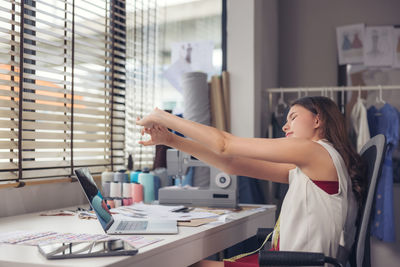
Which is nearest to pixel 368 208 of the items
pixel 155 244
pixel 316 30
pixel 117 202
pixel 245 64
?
pixel 155 244

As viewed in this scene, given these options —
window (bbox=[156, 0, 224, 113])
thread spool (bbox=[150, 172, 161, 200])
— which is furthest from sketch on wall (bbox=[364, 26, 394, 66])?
thread spool (bbox=[150, 172, 161, 200])

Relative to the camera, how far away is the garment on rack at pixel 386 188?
305cm

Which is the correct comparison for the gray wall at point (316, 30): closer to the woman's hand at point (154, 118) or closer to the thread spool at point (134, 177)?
the thread spool at point (134, 177)

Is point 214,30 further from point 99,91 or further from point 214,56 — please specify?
point 99,91

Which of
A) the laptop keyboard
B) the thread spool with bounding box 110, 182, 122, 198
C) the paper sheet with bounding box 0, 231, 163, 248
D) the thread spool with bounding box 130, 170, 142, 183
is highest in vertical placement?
the thread spool with bounding box 130, 170, 142, 183

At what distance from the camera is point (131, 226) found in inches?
67.3

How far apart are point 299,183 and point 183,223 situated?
0.51m

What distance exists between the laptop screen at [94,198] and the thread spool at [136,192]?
2.52 feet

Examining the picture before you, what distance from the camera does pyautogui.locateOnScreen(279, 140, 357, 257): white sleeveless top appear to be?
1.55 metres

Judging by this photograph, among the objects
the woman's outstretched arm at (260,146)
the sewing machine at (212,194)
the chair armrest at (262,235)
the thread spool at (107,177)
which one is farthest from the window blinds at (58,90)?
the chair armrest at (262,235)

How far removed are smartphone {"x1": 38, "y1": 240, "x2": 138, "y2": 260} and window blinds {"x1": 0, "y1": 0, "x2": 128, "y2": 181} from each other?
81cm

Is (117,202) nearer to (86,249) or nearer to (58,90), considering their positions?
(58,90)

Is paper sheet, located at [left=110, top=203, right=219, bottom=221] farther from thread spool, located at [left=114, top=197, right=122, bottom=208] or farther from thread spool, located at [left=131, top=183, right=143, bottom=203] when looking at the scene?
thread spool, located at [left=131, top=183, right=143, bottom=203]

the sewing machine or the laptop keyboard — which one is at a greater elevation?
the sewing machine
